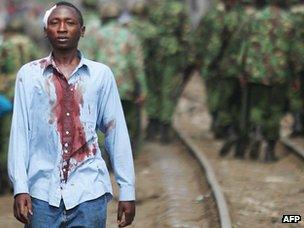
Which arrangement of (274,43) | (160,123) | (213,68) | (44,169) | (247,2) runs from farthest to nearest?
(160,123), (213,68), (247,2), (274,43), (44,169)

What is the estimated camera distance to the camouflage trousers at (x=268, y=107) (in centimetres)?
1098

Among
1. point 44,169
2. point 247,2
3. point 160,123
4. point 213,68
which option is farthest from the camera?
point 160,123

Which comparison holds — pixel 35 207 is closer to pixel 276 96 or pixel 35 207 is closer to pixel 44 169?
pixel 44 169

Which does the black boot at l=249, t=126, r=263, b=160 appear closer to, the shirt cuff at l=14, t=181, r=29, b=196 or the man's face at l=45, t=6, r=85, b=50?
the man's face at l=45, t=6, r=85, b=50

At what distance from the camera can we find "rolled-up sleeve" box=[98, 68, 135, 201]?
14.8 ft

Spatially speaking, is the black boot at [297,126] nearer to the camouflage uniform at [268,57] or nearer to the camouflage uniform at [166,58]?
the camouflage uniform at [166,58]

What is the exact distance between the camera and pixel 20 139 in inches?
172

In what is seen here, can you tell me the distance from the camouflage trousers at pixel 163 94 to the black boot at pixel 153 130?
104 mm

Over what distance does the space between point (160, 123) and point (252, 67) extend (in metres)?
3.00

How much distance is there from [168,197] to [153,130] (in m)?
4.31

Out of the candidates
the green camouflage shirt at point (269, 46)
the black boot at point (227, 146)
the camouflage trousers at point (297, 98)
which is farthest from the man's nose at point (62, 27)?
the camouflage trousers at point (297, 98)

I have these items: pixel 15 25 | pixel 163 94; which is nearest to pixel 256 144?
pixel 163 94

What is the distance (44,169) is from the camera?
4383 mm

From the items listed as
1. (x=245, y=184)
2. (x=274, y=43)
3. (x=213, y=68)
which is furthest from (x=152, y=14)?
(x=245, y=184)
